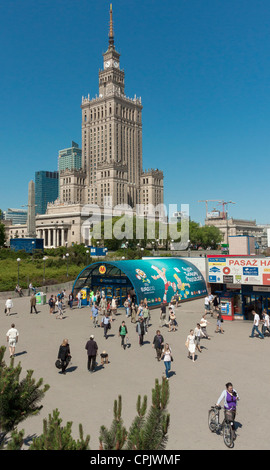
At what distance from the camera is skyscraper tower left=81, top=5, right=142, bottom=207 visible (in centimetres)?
14630

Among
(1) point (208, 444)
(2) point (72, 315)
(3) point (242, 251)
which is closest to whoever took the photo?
(1) point (208, 444)

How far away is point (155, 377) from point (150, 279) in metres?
16.0

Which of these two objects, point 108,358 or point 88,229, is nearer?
point 108,358

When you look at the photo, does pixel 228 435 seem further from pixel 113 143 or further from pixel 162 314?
pixel 113 143

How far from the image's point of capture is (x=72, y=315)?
26875 millimetres

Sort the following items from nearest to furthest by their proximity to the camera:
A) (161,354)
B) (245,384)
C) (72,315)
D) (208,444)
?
(208,444), (245,384), (161,354), (72,315)

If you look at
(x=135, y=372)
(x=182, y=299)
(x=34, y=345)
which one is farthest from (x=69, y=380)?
(x=182, y=299)

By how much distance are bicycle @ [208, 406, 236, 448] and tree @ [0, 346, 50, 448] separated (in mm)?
5049

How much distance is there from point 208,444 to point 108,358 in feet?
26.3

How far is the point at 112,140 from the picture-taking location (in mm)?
151875

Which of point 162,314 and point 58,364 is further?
point 162,314

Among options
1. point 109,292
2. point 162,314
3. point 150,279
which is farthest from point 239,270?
point 109,292

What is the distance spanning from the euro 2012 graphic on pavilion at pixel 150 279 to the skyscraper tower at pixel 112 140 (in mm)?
110078
